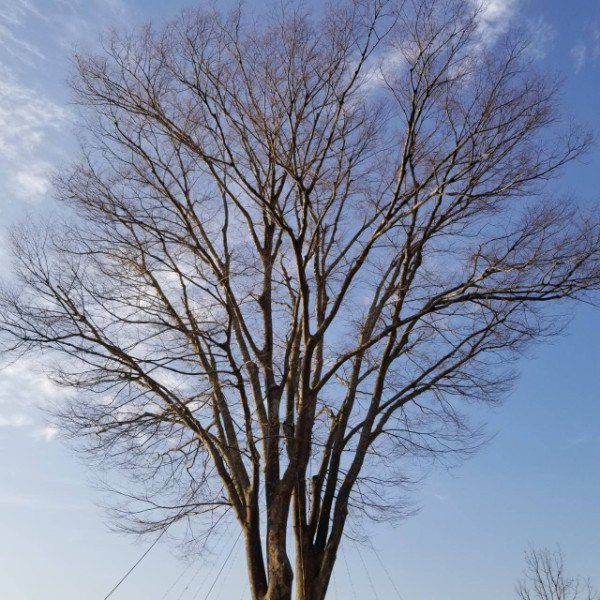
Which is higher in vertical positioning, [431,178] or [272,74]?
[272,74]

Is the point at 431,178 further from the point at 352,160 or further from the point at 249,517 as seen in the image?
the point at 249,517

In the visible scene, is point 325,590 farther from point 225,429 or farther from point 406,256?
point 406,256

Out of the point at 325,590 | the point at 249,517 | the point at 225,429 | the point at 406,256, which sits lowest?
the point at 325,590

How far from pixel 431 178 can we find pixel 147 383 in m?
4.16

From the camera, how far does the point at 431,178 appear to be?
8836mm

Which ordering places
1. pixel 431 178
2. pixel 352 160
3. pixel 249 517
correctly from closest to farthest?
pixel 249 517 → pixel 431 178 → pixel 352 160

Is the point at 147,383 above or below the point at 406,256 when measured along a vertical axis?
below

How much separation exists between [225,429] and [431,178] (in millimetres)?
3977

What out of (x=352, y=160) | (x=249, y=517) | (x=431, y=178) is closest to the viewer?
(x=249, y=517)

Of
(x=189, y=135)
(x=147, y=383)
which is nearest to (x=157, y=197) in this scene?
(x=189, y=135)

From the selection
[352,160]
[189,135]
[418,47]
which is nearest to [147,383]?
[189,135]

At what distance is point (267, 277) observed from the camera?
9852 millimetres

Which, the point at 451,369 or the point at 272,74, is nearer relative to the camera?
the point at 272,74

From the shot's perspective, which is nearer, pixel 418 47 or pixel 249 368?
pixel 418 47
